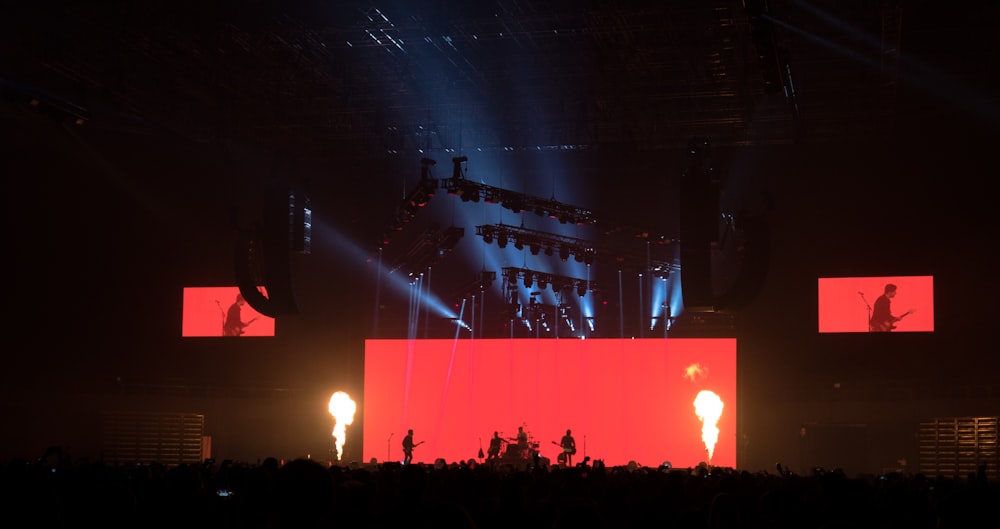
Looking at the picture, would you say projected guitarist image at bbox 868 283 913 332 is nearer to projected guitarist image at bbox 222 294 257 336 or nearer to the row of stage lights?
the row of stage lights

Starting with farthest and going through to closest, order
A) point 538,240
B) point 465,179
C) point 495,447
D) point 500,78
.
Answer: point 538,240 → point 495,447 → point 465,179 → point 500,78

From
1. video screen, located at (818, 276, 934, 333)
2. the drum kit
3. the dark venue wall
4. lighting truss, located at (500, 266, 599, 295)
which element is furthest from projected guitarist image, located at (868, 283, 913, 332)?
the drum kit

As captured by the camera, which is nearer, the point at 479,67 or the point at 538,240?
the point at 479,67

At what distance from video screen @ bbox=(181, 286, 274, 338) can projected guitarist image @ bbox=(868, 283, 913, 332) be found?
15.2 meters

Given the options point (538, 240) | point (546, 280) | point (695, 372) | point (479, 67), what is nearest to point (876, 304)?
point (695, 372)

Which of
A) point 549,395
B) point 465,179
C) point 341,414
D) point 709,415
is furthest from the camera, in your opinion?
point 549,395

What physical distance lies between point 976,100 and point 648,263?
8441 millimetres

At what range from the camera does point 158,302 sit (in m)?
26.3

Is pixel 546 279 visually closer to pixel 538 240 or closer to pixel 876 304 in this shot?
pixel 538 240

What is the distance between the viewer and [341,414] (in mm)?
25453

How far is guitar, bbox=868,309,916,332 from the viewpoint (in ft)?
76.2

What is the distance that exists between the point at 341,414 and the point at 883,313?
44.8 ft

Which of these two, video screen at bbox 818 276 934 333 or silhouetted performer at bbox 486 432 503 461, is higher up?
video screen at bbox 818 276 934 333

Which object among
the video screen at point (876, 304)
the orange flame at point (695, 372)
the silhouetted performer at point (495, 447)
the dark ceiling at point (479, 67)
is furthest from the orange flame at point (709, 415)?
the dark ceiling at point (479, 67)
